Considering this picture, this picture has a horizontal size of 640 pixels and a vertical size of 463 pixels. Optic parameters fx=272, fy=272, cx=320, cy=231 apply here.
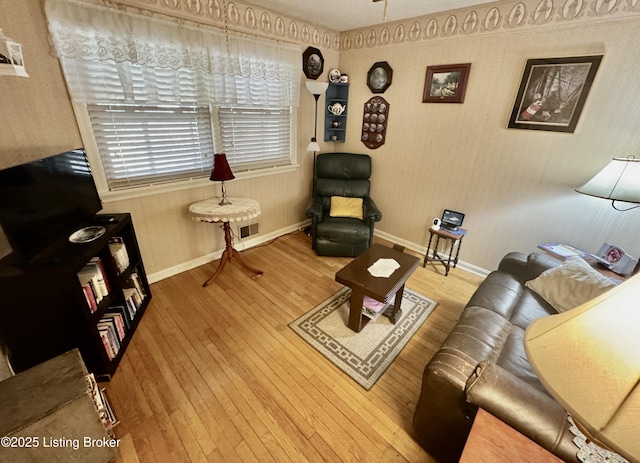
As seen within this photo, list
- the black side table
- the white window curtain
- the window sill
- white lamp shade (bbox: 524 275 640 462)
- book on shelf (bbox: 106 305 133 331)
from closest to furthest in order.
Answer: white lamp shade (bbox: 524 275 640 462), the white window curtain, book on shelf (bbox: 106 305 133 331), the window sill, the black side table

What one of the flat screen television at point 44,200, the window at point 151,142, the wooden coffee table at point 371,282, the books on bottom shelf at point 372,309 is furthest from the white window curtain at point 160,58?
the books on bottom shelf at point 372,309

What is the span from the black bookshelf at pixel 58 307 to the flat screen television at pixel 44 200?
10 cm

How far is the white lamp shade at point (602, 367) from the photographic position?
Result: 1.39 ft

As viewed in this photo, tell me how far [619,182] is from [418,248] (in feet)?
6.25

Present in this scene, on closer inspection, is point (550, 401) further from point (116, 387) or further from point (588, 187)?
point (116, 387)

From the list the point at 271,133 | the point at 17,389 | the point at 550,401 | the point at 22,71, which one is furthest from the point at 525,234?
the point at 22,71

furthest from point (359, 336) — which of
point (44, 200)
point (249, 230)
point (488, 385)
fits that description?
point (44, 200)

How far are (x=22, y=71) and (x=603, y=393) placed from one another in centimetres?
286

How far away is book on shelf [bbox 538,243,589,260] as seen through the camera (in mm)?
2160

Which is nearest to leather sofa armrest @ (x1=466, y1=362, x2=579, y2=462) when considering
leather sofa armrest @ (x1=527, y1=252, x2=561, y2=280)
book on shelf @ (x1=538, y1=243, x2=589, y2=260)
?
leather sofa armrest @ (x1=527, y1=252, x2=561, y2=280)

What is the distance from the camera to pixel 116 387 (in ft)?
5.61

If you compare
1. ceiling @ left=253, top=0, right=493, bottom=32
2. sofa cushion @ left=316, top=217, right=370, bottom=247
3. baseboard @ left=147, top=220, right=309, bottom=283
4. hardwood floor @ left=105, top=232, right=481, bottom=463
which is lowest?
hardwood floor @ left=105, top=232, right=481, bottom=463

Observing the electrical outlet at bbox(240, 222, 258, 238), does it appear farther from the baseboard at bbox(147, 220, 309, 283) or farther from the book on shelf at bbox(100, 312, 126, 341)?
the book on shelf at bbox(100, 312, 126, 341)

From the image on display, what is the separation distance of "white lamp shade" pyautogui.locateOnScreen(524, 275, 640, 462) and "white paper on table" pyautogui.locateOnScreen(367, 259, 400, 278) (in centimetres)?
153
